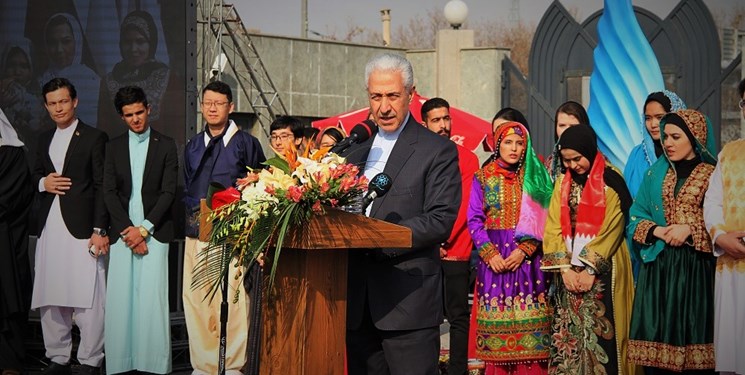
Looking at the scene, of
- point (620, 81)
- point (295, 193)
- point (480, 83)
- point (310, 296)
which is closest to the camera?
point (295, 193)

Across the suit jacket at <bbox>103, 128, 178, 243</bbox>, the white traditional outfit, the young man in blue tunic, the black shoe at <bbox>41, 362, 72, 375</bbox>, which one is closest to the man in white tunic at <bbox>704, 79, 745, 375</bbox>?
the young man in blue tunic

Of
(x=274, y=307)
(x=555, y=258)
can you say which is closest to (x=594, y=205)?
(x=555, y=258)

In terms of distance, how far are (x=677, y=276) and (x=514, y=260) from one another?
3.37 feet

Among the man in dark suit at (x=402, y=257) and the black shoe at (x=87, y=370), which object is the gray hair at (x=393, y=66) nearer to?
the man in dark suit at (x=402, y=257)

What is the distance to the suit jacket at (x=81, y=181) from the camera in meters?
8.47

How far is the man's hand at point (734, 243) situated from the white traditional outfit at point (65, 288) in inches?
176

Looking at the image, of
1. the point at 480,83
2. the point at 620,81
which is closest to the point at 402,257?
the point at 620,81

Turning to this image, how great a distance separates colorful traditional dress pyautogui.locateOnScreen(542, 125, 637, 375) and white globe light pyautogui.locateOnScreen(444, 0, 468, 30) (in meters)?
15.7

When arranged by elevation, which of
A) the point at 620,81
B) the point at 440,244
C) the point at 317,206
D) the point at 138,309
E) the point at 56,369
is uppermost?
the point at 620,81

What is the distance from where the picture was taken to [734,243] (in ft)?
20.8

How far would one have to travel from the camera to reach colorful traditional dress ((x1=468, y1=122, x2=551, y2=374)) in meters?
7.29

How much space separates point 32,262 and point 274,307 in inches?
231

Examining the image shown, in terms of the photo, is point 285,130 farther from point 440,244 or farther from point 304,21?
point 304,21

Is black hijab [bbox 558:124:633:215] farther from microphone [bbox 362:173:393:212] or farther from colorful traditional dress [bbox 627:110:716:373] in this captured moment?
microphone [bbox 362:173:393:212]
